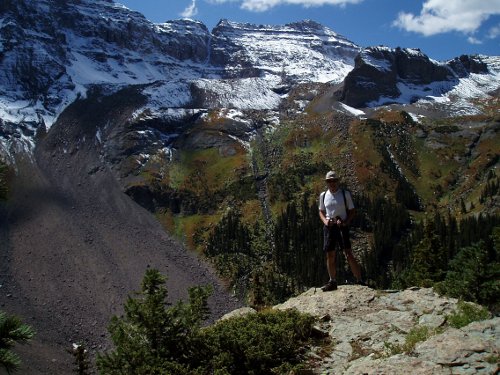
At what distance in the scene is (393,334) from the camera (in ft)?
Result: 50.5

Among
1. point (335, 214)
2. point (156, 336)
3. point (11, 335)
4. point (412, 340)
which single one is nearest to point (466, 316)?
point (412, 340)

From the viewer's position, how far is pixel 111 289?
12962cm

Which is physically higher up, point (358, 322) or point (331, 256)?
point (331, 256)

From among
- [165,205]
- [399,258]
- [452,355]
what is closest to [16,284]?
[165,205]

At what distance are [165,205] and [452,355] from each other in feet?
594

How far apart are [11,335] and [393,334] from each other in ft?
36.4

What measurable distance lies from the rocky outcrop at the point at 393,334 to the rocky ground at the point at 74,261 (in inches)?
2954

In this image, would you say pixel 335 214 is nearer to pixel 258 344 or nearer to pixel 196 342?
pixel 258 344

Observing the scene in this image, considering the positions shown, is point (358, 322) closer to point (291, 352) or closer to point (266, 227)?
point (291, 352)

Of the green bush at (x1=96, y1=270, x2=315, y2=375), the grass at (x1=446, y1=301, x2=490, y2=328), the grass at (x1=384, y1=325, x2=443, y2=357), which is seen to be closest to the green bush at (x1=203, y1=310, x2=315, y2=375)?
the green bush at (x1=96, y1=270, x2=315, y2=375)

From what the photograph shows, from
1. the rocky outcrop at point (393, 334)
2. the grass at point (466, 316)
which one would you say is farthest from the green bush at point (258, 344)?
the grass at point (466, 316)

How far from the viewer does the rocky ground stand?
109500 mm

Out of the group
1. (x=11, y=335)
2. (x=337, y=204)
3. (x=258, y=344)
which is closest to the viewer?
(x=11, y=335)

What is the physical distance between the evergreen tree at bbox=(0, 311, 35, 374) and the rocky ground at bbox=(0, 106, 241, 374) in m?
83.1
